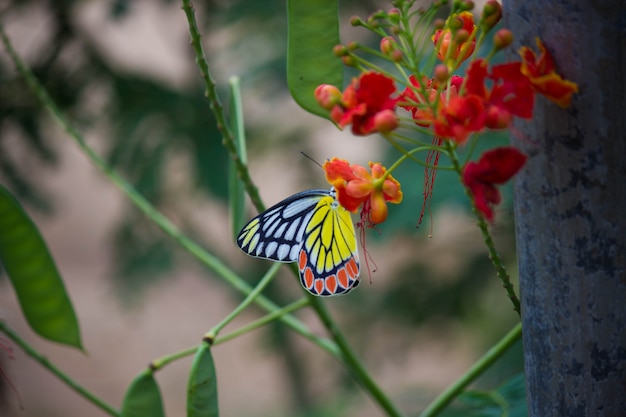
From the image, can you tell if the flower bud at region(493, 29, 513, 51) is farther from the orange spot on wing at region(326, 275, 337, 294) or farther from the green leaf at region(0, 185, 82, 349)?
the green leaf at region(0, 185, 82, 349)

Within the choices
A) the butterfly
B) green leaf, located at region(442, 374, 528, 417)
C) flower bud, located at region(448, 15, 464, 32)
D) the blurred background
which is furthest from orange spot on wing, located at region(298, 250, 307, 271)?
the blurred background

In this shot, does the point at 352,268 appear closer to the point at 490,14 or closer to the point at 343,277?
the point at 343,277

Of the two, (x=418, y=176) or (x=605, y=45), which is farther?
(x=418, y=176)

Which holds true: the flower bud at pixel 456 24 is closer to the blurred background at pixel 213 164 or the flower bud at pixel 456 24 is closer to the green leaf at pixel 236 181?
the green leaf at pixel 236 181

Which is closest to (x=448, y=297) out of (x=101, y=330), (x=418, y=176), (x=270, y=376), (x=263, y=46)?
(x=418, y=176)

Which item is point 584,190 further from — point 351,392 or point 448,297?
point 351,392

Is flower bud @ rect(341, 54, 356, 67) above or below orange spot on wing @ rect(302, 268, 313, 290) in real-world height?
above

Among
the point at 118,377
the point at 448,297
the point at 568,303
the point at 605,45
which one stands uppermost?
the point at 605,45
